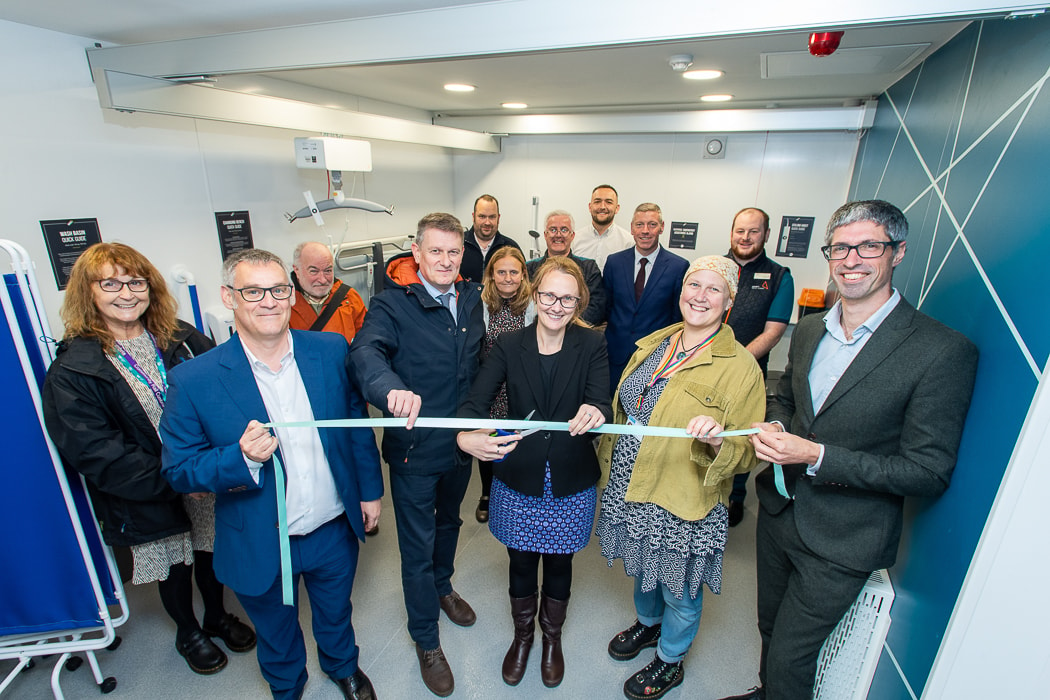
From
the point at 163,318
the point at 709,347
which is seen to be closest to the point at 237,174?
the point at 163,318

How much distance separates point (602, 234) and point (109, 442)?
346cm

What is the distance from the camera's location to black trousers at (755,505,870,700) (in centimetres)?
147

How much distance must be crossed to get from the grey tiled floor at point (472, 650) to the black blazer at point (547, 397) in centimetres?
93

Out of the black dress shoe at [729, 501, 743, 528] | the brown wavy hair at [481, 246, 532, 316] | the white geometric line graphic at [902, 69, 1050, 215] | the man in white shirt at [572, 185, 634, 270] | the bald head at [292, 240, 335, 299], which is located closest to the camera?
the white geometric line graphic at [902, 69, 1050, 215]

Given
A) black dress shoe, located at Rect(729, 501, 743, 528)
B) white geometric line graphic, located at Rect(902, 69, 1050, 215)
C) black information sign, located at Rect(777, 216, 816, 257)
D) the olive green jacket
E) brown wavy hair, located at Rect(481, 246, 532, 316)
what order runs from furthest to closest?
1. black information sign, located at Rect(777, 216, 816, 257)
2. black dress shoe, located at Rect(729, 501, 743, 528)
3. brown wavy hair, located at Rect(481, 246, 532, 316)
4. the olive green jacket
5. white geometric line graphic, located at Rect(902, 69, 1050, 215)

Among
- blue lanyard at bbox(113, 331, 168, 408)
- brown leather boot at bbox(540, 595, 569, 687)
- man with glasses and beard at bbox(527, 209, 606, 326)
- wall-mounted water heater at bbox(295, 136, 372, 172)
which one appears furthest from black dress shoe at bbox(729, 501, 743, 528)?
wall-mounted water heater at bbox(295, 136, 372, 172)

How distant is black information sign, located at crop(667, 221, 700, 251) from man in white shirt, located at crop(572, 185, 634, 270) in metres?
0.97

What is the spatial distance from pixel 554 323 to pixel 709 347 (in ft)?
1.75

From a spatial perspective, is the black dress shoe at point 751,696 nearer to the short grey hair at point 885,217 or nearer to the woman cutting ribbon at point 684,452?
the woman cutting ribbon at point 684,452

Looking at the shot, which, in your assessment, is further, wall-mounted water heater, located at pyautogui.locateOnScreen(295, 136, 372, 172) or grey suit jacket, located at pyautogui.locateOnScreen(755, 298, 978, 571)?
wall-mounted water heater, located at pyautogui.locateOnScreen(295, 136, 372, 172)

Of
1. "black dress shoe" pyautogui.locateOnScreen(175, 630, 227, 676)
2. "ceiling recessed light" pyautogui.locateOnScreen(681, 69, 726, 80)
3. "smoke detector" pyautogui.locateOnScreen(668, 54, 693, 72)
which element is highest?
"ceiling recessed light" pyautogui.locateOnScreen(681, 69, 726, 80)

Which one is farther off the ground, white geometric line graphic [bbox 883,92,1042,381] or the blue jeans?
white geometric line graphic [bbox 883,92,1042,381]

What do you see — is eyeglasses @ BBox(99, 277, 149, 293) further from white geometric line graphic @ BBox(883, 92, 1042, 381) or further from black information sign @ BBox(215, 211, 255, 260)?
white geometric line graphic @ BBox(883, 92, 1042, 381)

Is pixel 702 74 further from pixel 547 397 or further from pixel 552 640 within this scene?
pixel 552 640
